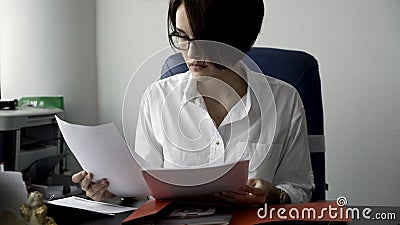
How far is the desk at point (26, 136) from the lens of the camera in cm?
166

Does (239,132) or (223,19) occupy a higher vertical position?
(223,19)

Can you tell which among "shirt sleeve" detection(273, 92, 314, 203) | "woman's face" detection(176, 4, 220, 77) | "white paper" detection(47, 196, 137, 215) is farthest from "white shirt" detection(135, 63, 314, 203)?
"white paper" detection(47, 196, 137, 215)

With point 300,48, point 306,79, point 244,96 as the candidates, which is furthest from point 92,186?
point 300,48

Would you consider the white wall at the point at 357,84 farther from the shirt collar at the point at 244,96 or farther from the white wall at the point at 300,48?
the shirt collar at the point at 244,96

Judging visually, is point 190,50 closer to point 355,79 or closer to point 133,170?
point 133,170

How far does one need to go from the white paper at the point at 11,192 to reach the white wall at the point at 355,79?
3.77 feet

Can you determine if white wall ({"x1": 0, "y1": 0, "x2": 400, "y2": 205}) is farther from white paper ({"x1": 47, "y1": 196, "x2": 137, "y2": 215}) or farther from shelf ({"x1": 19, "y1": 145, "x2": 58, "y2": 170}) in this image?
white paper ({"x1": 47, "y1": 196, "x2": 137, "y2": 215})

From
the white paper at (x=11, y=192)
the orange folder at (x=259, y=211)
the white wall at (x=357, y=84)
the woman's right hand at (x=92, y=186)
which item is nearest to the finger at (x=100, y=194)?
the woman's right hand at (x=92, y=186)

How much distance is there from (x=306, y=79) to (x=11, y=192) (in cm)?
80

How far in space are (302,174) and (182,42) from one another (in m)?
0.39

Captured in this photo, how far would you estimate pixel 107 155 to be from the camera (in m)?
0.84

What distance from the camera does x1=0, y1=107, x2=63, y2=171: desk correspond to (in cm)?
166

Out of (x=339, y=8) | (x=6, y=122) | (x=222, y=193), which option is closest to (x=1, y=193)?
(x=222, y=193)

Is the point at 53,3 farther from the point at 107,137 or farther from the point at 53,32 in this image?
the point at 107,137
